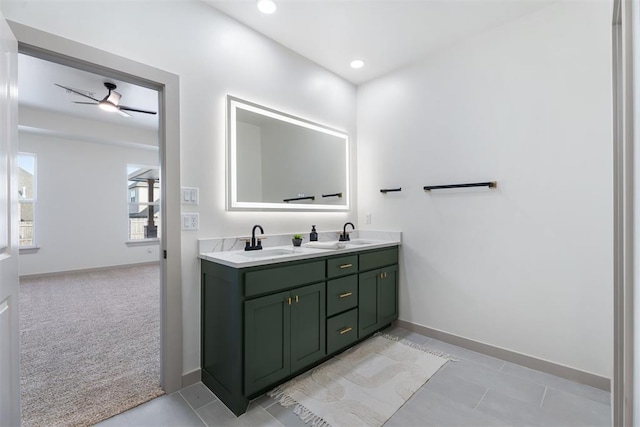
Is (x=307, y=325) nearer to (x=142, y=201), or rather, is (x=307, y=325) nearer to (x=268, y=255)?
(x=268, y=255)

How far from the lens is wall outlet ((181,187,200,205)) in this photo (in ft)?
6.58

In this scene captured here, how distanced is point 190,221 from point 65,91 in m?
3.69

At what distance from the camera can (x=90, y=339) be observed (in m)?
2.74

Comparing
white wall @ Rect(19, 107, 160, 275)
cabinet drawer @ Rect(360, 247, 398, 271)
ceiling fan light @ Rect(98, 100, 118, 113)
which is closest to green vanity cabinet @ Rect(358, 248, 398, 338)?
cabinet drawer @ Rect(360, 247, 398, 271)

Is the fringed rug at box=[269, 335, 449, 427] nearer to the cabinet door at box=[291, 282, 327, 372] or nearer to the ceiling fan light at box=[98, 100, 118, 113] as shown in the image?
the cabinet door at box=[291, 282, 327, 372]

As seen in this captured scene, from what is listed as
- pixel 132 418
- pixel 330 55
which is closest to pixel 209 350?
pixel 132 418

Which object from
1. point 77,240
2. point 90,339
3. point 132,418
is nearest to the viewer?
point 132,418

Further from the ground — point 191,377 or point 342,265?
point 342,265

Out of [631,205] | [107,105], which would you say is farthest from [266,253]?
[107,105]

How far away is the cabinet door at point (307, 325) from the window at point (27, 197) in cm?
582

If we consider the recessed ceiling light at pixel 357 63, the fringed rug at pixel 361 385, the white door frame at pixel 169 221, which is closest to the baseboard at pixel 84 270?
the white door frame at pixel 169 221

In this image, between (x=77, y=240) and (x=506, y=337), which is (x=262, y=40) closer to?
(x=506, y=337)

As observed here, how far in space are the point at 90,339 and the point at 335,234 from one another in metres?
2.54

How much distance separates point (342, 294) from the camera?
2.33 m
